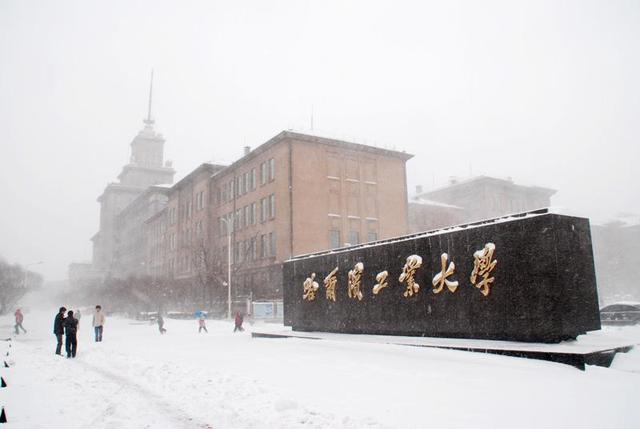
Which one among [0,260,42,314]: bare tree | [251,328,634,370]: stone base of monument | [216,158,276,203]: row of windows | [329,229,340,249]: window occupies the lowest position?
[251,328,634,370]: stone base of monument

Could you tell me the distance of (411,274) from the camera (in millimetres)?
15180

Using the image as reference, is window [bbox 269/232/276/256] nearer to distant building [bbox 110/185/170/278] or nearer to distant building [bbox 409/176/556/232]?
distant building [bbox 409/176/556/232]

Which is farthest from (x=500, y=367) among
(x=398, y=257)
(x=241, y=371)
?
(x=398, y=257)

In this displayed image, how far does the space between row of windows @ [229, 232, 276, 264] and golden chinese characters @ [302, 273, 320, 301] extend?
21.6 meters

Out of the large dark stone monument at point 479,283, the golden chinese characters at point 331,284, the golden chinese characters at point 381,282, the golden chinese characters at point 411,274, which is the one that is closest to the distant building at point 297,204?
the golden chinese characters at point 331,284

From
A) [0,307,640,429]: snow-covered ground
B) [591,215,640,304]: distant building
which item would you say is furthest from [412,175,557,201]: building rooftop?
[0,307,640,429]: snow-covered ground

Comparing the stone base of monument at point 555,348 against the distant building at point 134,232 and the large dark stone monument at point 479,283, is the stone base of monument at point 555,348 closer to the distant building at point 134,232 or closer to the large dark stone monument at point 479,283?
the large dark stone monument at point 479,283

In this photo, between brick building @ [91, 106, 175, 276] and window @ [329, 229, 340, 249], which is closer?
window @ [329, 229, 340, 249]

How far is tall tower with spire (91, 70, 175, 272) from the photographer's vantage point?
112000 millimetres

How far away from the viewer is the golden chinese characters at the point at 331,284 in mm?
18812

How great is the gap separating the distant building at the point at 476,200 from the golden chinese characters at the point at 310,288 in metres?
42.6

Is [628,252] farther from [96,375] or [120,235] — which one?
[120,235]

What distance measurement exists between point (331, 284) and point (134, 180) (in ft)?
341

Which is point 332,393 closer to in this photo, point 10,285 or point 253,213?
point 253,213
